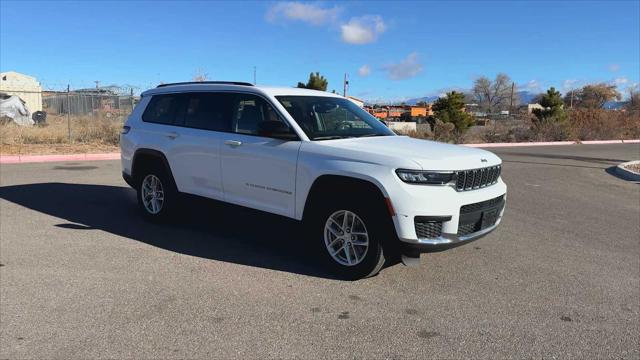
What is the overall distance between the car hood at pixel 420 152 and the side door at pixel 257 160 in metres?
0.48

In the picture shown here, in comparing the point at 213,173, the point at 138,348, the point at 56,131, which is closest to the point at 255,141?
the point at 213,173

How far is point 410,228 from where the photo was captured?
168 inches

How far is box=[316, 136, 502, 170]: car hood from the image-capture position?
4355 millimetres

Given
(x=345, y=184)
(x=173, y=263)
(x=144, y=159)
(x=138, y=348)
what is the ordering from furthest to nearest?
1. (x=144, y=159)
2. (x=173, y=263)
3. (x=345, y=184)
4. (x=138, y=348)

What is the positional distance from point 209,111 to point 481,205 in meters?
3.27

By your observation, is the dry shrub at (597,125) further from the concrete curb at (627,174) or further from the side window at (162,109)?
the side window at (162,109)

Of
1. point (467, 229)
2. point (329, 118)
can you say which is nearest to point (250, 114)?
point (329, 118)

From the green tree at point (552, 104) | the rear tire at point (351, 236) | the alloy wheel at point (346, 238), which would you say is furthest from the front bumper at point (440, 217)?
the green tree at point (552, 104)

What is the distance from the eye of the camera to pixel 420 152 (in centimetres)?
462

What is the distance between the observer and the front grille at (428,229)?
430 cm

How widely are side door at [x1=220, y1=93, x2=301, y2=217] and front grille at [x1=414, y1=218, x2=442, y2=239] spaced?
1.34 meters

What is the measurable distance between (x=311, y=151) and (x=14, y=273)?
10.1 ft

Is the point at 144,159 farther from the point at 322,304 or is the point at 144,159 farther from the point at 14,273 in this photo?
the point at 322,304

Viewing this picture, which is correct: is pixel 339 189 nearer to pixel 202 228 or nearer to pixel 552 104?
pixel 202 228
